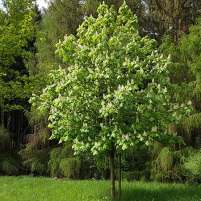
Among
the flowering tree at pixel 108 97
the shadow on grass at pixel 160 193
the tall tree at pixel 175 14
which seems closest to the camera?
the flowering tree at pixel 108 97

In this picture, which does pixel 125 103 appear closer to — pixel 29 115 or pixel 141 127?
pixel 141 127

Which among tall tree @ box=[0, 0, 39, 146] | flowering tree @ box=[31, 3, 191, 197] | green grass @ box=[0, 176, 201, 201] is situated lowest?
green grass @ box=[0, 176, 201, 201]

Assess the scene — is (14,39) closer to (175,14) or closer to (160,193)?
(175,14)

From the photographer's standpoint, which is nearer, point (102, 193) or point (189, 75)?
point (102, 193)

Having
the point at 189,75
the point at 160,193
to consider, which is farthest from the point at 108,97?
the point at 189,75

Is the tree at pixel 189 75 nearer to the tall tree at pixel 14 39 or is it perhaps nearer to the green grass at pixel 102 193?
the green grass at pixel 102 193

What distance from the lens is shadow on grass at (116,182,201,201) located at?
7.21 meters

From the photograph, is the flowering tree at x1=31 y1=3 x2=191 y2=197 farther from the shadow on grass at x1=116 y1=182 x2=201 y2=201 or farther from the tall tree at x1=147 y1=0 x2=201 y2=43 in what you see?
the tall tree at x1=147 y1=0 x2=201 y2=43

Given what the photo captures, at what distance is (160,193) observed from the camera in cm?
789

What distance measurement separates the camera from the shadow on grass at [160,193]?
7.21 meters

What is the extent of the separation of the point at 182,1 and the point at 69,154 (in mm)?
9337

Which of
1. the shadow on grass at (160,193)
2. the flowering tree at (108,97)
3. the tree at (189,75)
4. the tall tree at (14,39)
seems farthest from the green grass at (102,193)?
the tall tree at (14,39)

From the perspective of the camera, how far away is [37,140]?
13898mm

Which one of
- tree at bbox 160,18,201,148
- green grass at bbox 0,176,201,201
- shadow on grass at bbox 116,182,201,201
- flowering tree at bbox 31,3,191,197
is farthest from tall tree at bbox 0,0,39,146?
tree at bbox 160,18,201,148
